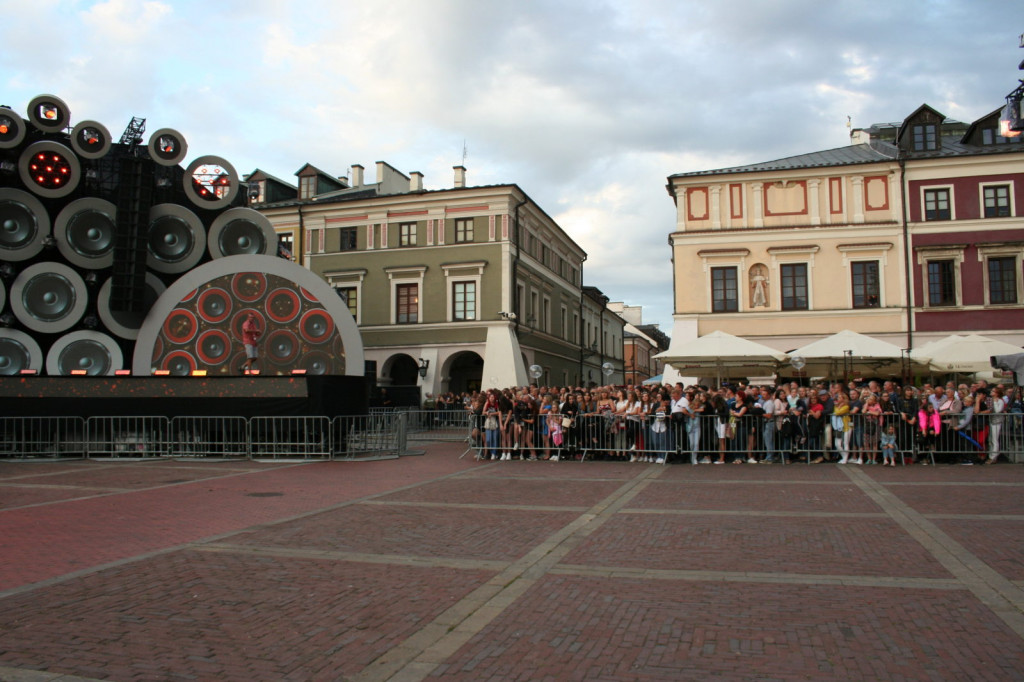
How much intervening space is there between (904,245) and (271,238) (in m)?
25.4

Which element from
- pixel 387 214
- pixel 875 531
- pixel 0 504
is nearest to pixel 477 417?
pixel 0 504

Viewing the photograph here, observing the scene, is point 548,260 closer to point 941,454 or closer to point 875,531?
point 941,454

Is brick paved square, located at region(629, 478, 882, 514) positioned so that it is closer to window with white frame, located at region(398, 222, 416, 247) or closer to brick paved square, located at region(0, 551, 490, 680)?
brick paved square, located at region(0, 551, 490, 680)

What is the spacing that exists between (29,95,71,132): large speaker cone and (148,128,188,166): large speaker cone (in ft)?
7.92

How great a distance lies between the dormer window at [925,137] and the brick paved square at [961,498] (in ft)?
83.8

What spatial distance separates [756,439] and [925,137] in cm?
2328

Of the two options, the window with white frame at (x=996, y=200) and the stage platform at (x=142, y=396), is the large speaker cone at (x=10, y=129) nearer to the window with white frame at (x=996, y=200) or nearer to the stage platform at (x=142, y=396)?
the stage platform at (x=142, y=396)

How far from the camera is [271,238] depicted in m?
27.0

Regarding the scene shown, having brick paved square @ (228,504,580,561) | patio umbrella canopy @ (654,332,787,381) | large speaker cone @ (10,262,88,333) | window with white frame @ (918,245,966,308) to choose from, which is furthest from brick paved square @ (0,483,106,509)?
window with white frame @ (918,245,966,308)

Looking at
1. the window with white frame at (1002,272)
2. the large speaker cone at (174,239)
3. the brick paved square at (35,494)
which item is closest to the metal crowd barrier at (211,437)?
the brick paved square at (35,494)

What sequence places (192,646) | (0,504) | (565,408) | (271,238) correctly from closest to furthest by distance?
(192,646), (0,504), (565,408), (271,238)

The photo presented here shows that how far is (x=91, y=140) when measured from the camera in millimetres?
23547

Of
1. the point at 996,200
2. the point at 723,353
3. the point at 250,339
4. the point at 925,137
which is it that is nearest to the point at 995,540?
the point at 723,353

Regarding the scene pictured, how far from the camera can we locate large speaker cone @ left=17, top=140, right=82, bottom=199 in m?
22.7
